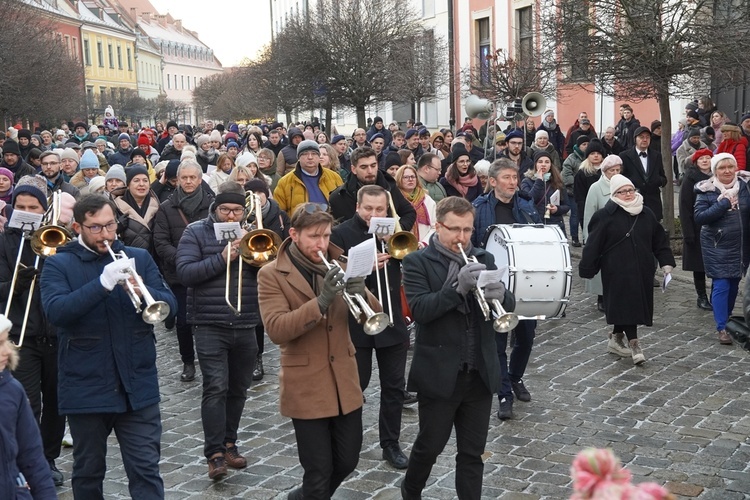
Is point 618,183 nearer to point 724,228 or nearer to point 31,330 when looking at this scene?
point 724,228

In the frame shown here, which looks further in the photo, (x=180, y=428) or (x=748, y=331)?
(x=180, y=428)

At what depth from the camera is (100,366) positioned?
17.4 ft

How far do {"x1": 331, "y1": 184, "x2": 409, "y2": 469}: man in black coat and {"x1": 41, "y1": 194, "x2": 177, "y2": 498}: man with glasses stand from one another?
173 centimetres

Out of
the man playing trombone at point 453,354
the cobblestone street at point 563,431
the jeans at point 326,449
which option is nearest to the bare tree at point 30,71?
the cobblestone street at point 563,431

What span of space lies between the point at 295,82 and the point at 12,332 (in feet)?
98.0

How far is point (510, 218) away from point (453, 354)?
2.97 m

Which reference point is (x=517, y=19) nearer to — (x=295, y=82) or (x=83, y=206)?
(x=295, y=82)

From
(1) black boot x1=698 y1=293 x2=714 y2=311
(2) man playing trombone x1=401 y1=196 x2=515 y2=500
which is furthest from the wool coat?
(2) man playing trombone x1=401 y1=196 x2=515 y2=500

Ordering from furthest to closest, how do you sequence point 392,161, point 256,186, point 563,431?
1. point 392,161
2. point 256,186
3. point 563,431

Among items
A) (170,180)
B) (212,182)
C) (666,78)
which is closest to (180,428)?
(170,180)

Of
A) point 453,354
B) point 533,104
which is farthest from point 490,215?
point 533,104

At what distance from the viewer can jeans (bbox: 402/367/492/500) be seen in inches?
217

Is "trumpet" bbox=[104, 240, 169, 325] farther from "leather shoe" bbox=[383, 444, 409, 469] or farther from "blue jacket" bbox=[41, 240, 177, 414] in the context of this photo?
→ "leather shoe" bbox=[383, 444, 409, 469]

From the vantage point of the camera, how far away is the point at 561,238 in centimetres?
789
